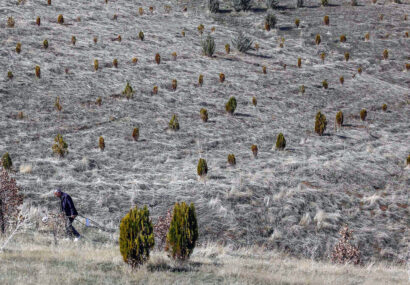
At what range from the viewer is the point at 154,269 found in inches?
317

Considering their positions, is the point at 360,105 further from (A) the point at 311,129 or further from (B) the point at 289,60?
(B) the point at 289,60

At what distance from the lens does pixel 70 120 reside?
60.3 ft

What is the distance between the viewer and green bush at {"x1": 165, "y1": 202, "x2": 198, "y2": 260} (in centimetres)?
830

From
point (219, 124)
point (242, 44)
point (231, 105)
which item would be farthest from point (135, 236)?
→ point (242, 44)

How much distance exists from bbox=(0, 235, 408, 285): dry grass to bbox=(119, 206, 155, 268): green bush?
23cm

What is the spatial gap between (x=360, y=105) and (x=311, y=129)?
4.58 m

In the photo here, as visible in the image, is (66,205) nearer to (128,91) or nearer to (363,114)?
(128,91)

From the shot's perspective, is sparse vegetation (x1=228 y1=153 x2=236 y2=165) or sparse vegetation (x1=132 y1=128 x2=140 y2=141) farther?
sparse vegetation (x1=132 y1=128 x2=140 y2=141)

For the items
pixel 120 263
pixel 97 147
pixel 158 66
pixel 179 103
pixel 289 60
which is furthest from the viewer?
pixel 289 60

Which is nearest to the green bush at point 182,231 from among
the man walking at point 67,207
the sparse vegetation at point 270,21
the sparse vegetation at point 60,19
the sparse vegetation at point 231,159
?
the man walking at point 67,207

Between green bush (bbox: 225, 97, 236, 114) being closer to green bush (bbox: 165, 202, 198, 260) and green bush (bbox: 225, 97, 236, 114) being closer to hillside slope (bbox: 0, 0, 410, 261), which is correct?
hillside slope (bbox: 0, 0, 410, 261)

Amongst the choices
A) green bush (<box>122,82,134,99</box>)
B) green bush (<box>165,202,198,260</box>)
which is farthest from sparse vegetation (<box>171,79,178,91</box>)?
green bush (<box>165,202,198,260</box>)

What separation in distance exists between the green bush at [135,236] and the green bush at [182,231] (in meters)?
0.71

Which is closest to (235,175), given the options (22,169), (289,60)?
(22,169)
